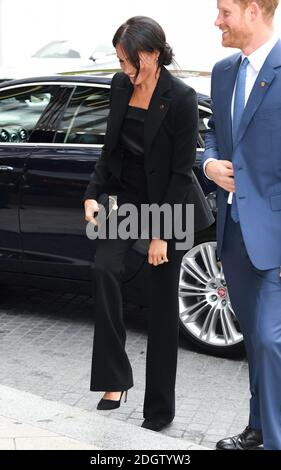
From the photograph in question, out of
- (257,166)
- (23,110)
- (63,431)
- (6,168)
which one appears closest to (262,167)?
(257,166)

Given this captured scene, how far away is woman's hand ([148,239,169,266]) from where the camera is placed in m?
4.93

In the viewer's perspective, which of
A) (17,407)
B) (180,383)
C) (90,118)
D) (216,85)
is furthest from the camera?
(90,118)

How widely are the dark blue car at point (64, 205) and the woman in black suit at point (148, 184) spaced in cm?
115

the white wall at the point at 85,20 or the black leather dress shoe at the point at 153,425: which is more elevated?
the black leather dress shoe at the point at 153,425

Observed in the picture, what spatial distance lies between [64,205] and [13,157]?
0.53 metres

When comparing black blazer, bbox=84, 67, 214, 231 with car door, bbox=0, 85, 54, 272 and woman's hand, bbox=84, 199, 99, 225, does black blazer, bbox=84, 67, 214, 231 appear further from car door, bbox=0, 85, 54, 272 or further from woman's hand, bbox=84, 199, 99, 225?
car door, bbox=0, 85, 54, 272

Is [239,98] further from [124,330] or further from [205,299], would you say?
[205,299]

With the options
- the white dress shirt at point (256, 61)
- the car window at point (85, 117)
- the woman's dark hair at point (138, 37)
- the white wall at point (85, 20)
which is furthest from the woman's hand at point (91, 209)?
the white wall at point (85, 20)

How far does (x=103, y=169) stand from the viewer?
201 inches

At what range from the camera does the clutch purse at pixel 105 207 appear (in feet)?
16.6

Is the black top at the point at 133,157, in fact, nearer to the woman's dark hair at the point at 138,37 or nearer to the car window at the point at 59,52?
the woman's dark hair at the point at 138,37
